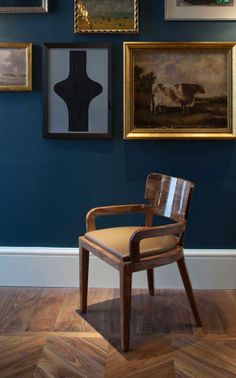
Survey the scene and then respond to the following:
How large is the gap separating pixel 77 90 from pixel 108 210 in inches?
29.9

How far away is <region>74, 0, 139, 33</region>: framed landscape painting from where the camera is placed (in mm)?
2459

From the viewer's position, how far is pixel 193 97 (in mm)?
2496

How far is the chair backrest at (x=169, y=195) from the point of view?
2.06 metres

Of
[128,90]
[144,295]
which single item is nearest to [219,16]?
[128,90]

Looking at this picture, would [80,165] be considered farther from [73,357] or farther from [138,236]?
[73,357]

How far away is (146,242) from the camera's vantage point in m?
2.05

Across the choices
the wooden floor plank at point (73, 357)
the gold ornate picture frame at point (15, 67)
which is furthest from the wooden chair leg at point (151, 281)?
the gold ornate picture frame at point (15, 67)

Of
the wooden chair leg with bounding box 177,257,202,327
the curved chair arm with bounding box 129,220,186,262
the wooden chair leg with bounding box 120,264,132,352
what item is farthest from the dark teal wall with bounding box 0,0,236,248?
the wooden chair leg with bounding box 120,264,132,352

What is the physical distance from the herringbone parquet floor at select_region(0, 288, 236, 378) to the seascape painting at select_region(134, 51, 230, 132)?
1029mm

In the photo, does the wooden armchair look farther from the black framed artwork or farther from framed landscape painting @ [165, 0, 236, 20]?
framed landscape painting @ [165, 0, 236, 20]

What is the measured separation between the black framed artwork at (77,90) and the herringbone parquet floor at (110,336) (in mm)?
989

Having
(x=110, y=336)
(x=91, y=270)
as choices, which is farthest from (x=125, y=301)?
(x=91, y=270)

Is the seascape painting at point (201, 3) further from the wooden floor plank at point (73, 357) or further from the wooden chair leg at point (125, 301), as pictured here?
the wooden floor plank at point (73, 357)

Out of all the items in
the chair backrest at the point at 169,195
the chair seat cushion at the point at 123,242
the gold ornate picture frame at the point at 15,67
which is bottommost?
the chair seat cushion at the point at 123,242
